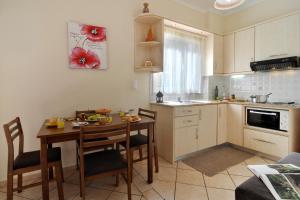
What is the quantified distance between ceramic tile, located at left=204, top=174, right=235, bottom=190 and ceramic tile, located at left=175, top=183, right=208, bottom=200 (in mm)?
164

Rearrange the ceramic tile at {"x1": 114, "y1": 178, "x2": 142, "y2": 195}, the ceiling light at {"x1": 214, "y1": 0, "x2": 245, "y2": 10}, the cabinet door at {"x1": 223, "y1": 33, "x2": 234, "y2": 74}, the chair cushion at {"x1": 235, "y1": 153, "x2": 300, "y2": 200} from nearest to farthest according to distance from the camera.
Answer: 1. the chair cushion at {"x1": 235, "y1": 153, "x2": 300, "y2": 200}
2. the ceiling light at {"x1": 214, "y1": 0, "x2": 245, "y2": 10}
3. the ceramic tile at {"x1": 114, "y1": 178, "x2": 142, "y2": 195}
4. the cabinet door at {"x1": 223, "y1": 33, "x2": 234, "y2": 74}

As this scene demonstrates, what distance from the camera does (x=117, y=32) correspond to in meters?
2.61

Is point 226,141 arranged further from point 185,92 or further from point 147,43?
point 147,43

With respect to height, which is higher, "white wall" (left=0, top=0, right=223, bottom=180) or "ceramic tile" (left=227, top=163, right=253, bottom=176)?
"white wall" (left=0, top=0, right=223, bottom=180)

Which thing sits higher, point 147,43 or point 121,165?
point 147,43

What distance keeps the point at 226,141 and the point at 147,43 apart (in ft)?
7.64

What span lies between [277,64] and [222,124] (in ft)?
4.29

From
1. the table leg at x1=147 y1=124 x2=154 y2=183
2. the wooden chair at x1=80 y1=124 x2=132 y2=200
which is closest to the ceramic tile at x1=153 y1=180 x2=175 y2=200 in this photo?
the table leg at x1=147 y1=124 x2=154 y2=183

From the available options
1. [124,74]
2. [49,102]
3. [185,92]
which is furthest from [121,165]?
[185,92]

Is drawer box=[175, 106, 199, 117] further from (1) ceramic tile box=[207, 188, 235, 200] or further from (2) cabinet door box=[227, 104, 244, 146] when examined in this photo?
(1) ceramic tile box=[207, 188, 235, 200]

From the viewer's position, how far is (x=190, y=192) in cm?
187

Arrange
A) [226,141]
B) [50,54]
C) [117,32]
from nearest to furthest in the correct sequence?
[50,54], [117,32], [226,141]

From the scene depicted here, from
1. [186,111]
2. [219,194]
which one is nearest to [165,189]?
[219,194]

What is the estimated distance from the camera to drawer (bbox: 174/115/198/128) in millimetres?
2574
